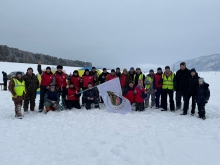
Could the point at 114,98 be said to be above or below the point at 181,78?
below

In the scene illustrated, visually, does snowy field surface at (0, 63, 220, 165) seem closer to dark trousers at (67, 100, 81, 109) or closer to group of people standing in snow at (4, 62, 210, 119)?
group of people standing in snow at (4, 62, 210, 119)

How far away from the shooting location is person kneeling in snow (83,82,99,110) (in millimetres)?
8055

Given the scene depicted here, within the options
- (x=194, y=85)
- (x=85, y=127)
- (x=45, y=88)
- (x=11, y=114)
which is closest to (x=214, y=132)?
(x=194, y=85)

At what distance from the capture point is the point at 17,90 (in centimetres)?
688

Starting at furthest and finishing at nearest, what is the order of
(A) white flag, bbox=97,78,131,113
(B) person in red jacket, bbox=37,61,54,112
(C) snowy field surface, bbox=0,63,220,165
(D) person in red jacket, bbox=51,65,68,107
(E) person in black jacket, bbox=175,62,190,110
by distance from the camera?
1. (D) person in red jacket, bbox=51,65,68,107
2. (B) person in red jacket, bbox=37,61,54,112
3. (A) white flag, bbox=97,78,131,113
4. (E) person in black jacket, bbox=175,62,190,110
5. (C) snowy field surface, bbox=0,63,220,165

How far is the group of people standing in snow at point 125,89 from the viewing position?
270 inches

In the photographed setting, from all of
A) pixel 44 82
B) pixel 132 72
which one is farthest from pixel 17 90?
pixel 132 72

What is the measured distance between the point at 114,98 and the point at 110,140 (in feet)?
10.6

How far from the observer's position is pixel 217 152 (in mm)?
3967

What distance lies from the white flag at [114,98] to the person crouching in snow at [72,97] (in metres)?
1.21

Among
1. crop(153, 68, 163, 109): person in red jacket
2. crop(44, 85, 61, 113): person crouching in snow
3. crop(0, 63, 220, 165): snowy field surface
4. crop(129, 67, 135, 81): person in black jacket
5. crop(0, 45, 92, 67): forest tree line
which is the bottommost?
crop(0, 63, 220, 165): snowy field surface

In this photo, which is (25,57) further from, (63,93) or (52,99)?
(52,99)

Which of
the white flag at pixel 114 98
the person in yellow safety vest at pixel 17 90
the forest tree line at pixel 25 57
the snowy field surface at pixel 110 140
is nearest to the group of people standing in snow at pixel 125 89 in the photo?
the person in yellow safety vest at pixel 17 90

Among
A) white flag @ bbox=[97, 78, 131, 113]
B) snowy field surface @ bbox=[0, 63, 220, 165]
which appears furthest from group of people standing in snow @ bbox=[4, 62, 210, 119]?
snowy field surface @ bbox=[0, 63, 220, 165]
